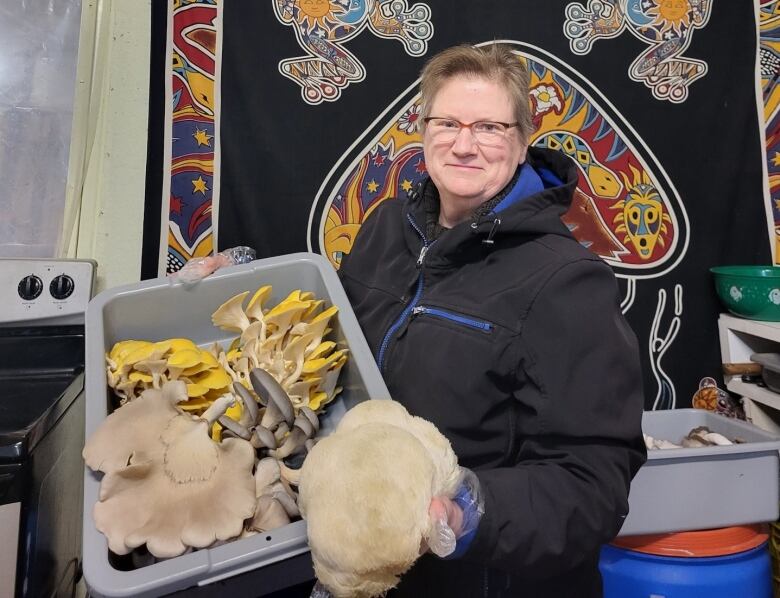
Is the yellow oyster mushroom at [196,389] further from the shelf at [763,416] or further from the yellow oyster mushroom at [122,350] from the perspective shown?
the shelf at [763,416]

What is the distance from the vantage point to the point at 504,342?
2.27 ft

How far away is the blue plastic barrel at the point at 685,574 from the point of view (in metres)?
1.20

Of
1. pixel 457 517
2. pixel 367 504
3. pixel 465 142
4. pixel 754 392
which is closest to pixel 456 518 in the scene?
pixel 457 517

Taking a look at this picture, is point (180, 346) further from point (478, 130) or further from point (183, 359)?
point (478, 130)

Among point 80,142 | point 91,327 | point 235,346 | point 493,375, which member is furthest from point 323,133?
point 493,375

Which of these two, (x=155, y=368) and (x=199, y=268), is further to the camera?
(x=199, y=268)

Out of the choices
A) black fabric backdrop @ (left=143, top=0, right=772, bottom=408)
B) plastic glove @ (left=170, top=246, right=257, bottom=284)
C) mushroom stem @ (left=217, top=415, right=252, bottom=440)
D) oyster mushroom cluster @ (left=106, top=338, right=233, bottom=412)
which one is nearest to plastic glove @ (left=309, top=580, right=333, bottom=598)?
mushroom stem @ (left=217, top=415, right=252, bottom=440)

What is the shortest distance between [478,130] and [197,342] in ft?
1.94

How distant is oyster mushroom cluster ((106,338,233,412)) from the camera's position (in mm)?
731

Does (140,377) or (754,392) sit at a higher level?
(140,377)

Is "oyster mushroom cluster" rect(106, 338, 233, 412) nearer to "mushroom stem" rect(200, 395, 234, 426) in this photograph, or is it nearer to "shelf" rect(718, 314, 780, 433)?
"mushroom stem" rect(200, 395, 234, 426)

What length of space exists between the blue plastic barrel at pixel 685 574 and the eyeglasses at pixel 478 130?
1.02 m

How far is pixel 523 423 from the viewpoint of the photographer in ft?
2.30

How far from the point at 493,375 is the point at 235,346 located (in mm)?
455
